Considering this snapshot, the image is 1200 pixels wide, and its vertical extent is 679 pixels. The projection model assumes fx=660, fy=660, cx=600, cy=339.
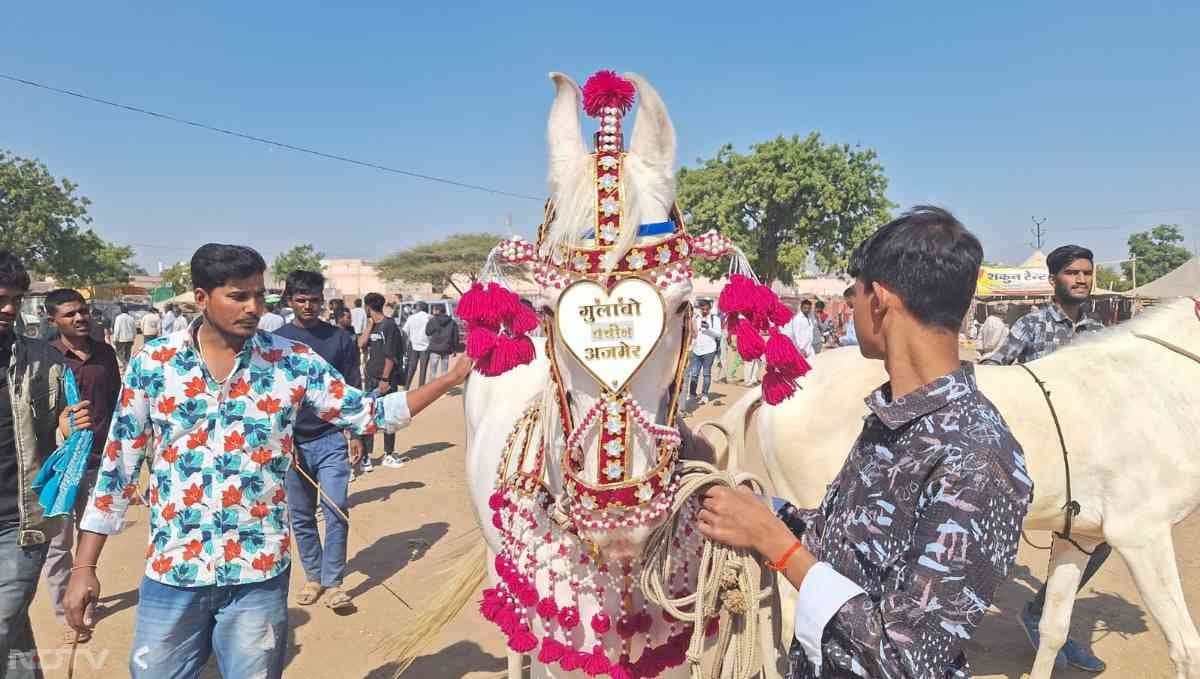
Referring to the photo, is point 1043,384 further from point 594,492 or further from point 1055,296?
point 594,492

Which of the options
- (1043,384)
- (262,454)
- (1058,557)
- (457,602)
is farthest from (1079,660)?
(262,454)

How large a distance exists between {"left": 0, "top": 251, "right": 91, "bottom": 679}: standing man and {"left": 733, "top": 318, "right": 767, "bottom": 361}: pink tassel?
267cm

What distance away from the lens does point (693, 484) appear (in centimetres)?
164

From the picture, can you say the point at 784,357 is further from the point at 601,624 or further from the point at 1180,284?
the point at 1180,284

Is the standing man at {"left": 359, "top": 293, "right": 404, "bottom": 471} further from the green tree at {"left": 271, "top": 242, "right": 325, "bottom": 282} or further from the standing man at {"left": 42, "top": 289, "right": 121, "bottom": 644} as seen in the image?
the green tree at {"left": 271, "top": 242, "right": 325, "bottom": 282}

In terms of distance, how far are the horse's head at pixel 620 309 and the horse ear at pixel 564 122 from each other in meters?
0.05

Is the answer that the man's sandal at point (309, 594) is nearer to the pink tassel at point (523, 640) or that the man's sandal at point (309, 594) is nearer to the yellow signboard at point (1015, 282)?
the pink tassel at point (523, 640)

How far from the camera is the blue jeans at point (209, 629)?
2.14m

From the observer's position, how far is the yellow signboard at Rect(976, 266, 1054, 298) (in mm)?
32438

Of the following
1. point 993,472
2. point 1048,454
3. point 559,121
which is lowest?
point 1048,454

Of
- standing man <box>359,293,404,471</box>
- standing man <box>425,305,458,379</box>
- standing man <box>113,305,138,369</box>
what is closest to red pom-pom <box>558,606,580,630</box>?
standing man <box>359,293,404,471</box>

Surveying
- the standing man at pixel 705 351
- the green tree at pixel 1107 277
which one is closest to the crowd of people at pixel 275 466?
the standing man at pixel 705 351

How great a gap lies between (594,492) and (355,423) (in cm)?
129

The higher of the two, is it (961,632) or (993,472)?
(993,472)
